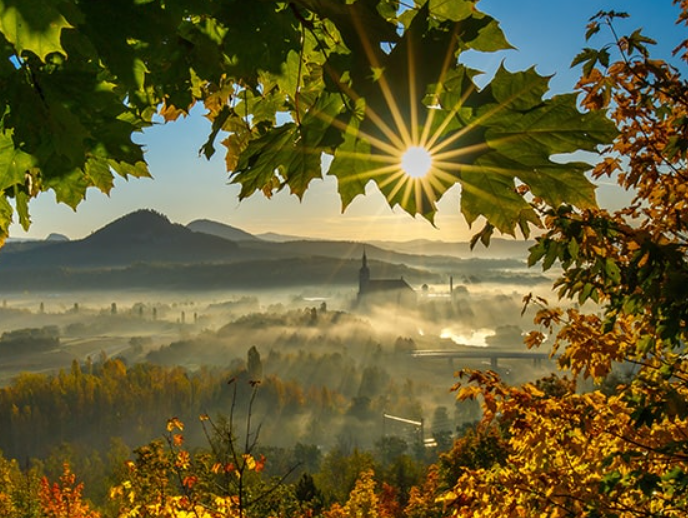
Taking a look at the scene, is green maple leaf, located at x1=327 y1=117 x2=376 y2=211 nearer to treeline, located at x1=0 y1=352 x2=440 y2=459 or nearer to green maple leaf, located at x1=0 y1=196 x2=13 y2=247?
green maple leaf, located at x1=0 y1=196 x2=13 y2=247

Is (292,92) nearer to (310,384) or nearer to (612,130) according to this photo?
(612,130)

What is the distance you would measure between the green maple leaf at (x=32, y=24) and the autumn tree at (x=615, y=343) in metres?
2.72

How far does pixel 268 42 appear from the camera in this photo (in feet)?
3.95

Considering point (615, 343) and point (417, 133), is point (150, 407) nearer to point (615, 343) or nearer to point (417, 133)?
point (615, 343)

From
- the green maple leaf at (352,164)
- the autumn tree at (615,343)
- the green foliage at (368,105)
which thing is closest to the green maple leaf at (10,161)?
the green foliage at (368,105)

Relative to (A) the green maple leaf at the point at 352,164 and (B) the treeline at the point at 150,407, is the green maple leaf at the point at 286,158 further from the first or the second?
(B) the treeline at the point at 150,407

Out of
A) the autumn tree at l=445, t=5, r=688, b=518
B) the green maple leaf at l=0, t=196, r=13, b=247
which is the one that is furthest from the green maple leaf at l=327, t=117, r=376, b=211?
the autumn tree at l=445, t=5, r=688, b=518

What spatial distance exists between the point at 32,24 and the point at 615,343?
13.8 feet

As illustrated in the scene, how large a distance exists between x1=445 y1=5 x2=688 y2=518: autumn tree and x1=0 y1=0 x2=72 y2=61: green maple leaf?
8.91 feet

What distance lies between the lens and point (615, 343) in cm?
396

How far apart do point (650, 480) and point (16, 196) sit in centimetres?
325

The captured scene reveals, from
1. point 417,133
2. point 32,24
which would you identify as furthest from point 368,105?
point 32,24

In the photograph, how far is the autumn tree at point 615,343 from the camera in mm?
3082

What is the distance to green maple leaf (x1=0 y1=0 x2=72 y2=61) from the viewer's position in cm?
78
